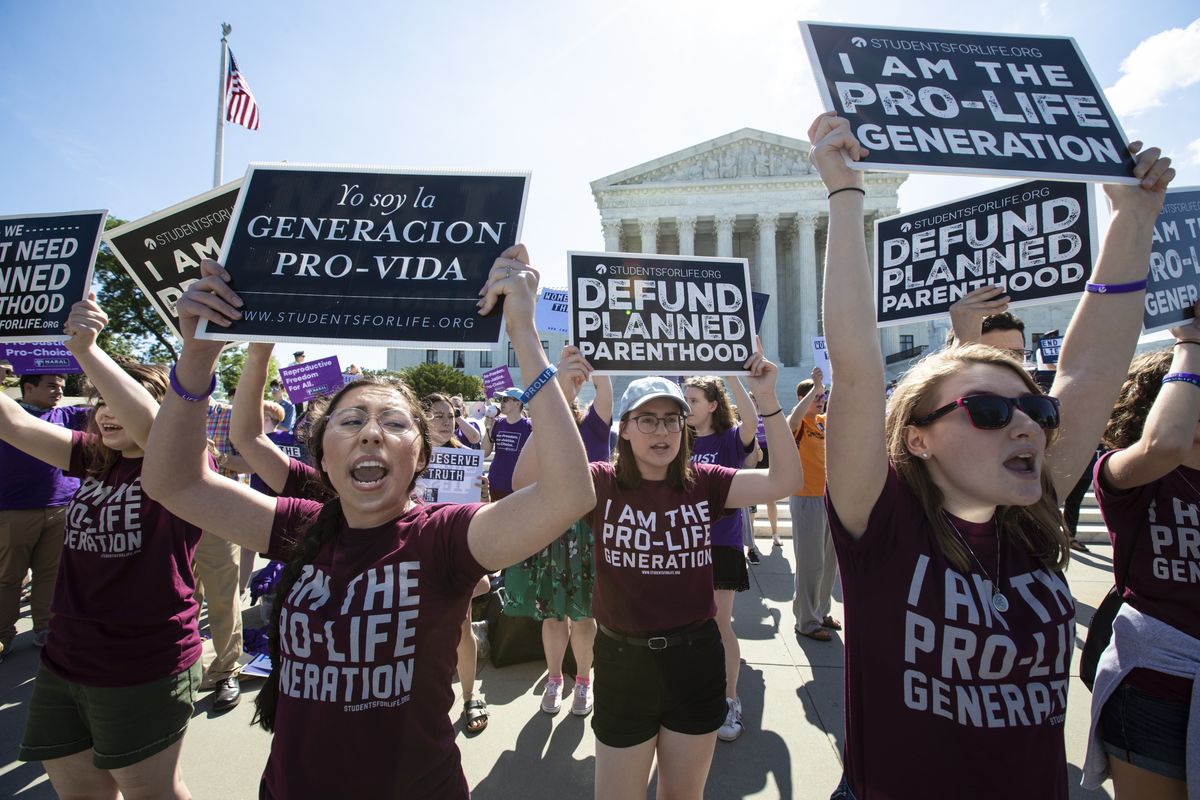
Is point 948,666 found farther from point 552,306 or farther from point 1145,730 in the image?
point 552,306

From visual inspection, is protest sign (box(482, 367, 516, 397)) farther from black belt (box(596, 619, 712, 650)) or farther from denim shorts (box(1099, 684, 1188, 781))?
denim shorts (box(1099, 684, 1188, 781))

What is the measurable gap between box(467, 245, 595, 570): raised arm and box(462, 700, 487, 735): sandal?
8.27 ft

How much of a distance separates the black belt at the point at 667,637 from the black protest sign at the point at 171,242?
8.19ft

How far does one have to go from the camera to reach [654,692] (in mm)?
2219

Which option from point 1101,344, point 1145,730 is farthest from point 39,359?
point 1145,730

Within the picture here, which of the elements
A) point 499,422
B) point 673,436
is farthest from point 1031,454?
point 499,422

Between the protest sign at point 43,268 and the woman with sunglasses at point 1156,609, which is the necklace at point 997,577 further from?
the protest sign at point 43,268

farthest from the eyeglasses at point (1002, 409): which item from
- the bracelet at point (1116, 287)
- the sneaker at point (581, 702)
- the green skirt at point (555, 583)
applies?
the sneaker at point (581, 702)

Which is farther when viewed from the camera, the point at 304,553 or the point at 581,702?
the point at 581,702

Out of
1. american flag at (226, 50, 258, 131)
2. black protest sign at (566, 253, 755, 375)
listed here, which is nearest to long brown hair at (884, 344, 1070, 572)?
black protest sign at (566, 253, 755, 375)

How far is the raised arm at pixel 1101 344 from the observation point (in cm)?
174

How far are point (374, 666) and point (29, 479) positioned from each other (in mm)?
5137

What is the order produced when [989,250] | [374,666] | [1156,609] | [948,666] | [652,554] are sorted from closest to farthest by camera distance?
1. [948,666]
2. [374,666]
3. [1156,609]
4. [652,554]
5. [989,250]

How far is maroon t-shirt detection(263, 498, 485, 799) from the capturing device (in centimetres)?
147
